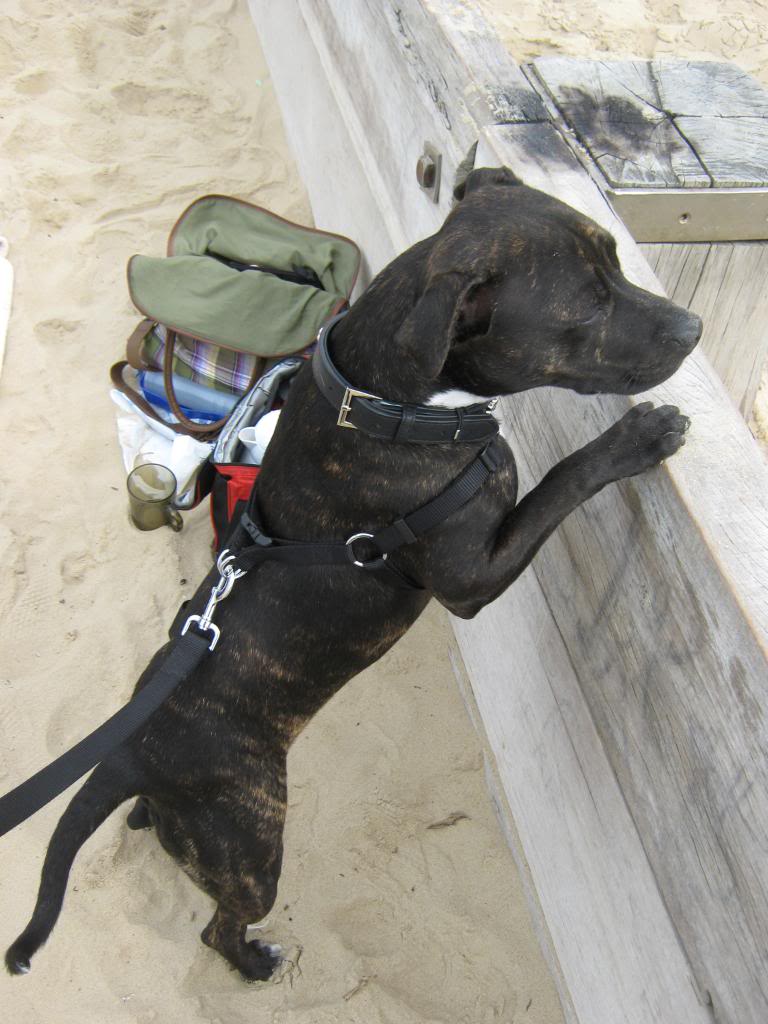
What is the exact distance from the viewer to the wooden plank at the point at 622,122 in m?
2.63

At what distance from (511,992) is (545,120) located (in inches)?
105

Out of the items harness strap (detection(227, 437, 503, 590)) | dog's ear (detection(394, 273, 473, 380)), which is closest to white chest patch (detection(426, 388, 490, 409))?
harness strap (detection(227, 437, 503, 590))

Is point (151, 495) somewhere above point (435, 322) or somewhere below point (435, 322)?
below

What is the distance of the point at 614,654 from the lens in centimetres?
196

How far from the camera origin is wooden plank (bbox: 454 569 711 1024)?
1.95m

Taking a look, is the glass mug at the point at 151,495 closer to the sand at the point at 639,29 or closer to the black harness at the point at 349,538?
the black harness at the point at 349,538

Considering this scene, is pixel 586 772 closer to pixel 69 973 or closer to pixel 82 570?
pixel 69 973

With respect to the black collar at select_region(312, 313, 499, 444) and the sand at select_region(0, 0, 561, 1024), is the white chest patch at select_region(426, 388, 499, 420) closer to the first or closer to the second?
the black collar at select_region(312, 313, 499, 444)

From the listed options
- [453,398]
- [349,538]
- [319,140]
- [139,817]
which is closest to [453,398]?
[453,398]

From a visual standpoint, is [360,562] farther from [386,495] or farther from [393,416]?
[393,416]

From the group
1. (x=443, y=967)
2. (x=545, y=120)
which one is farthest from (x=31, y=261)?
(x=443, y=967)

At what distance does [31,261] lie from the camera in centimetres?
483

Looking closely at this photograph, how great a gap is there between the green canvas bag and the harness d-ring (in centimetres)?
192

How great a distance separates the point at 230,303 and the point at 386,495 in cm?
236
